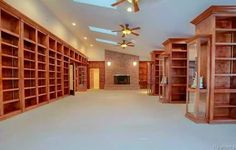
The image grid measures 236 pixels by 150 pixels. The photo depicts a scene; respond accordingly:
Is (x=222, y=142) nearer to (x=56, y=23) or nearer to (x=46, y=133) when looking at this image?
(x=46, y=133)

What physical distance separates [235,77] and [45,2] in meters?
6.52

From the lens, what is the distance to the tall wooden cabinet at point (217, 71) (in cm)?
427

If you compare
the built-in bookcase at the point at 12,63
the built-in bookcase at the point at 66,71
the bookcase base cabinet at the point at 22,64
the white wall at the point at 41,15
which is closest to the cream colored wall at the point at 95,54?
the white wall at the point at 41,15

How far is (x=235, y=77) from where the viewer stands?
4.53 meters

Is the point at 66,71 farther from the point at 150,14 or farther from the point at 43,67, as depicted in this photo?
the point at 150,14

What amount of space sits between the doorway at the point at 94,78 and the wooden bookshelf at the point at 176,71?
9.59m

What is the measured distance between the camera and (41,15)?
711 centimetres

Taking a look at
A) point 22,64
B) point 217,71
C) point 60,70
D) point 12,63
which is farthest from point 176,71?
point 12,63

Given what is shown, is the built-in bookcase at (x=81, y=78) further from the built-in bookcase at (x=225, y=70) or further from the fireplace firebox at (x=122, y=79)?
the built-in bookcase at (x=225, y=70)

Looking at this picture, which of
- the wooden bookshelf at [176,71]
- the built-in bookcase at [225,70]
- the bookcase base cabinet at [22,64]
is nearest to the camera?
the built-in bookcase at [225,70]

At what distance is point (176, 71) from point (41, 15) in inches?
216

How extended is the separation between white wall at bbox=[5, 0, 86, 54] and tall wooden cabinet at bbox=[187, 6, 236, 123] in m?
4.83

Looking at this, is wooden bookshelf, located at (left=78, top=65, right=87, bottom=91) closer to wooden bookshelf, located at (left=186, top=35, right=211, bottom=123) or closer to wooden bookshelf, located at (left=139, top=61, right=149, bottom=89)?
wooden bookshelf, located at (left=139, top=61, right=149, bottom=89)

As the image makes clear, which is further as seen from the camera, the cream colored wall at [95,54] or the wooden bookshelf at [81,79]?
the cream colored wall at [95,54]
